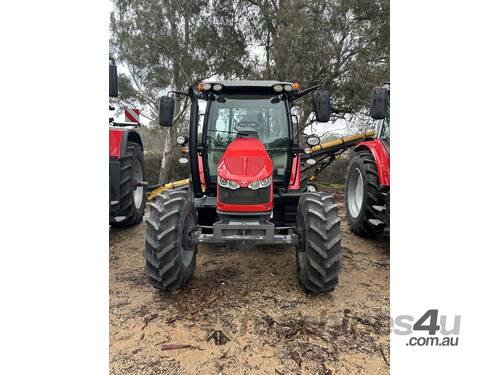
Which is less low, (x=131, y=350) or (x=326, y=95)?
(x=326, y=95)

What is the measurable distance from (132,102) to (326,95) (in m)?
10.4

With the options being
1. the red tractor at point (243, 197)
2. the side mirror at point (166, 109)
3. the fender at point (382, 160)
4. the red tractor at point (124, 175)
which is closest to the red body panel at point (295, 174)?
the red tractor at point (243, 197)

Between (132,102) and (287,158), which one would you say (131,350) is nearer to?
(287,158)

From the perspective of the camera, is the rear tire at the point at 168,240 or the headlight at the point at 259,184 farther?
the headlight at the point at 259,184

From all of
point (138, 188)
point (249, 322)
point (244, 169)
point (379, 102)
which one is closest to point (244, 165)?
point (244, 169)

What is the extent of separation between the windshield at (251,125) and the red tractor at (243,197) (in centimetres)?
1

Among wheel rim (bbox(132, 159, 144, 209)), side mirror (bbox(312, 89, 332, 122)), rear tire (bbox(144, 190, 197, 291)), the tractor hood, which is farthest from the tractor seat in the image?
wheel rim (bbox(132, 159, 144, 209))

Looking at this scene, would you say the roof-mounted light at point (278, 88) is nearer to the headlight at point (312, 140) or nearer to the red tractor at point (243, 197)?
the red tractor at point (243, 197)

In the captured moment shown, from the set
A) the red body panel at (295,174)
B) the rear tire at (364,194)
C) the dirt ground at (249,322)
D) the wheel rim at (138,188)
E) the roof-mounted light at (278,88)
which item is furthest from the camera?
the wheel rim at (138,188)

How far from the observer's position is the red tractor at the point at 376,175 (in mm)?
3490

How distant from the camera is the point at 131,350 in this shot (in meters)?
2.11

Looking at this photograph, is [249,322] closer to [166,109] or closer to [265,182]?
[265,182]

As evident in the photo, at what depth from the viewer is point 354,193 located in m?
4.96

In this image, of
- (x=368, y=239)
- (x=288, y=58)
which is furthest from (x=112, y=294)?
(x=288, y=58)
